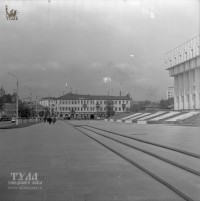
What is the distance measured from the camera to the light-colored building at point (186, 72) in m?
69.4

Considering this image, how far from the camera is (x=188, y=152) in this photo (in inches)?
488

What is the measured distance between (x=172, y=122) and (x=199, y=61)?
21.7 meters

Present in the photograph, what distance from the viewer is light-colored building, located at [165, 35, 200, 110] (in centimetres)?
6944

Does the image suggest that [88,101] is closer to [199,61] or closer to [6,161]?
[199,61]

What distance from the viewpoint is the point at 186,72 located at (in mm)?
76812

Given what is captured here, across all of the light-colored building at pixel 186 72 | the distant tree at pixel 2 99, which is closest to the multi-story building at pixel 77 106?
the light-colored building at pixel 186 72
